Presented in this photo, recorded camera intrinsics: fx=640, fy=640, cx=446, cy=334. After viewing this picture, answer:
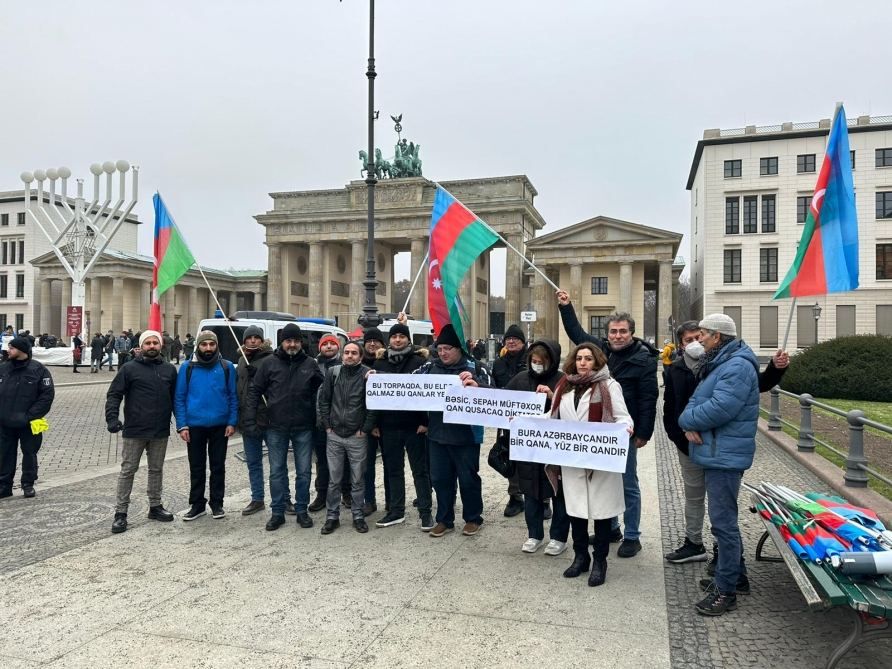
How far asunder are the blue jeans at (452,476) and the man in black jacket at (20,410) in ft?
16.6

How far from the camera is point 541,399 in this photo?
17.9ft

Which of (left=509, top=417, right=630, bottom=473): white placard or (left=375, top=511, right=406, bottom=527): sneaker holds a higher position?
(left=509, top=417, right=630, bottom=473): white placard

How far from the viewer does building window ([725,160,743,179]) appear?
1912 inches

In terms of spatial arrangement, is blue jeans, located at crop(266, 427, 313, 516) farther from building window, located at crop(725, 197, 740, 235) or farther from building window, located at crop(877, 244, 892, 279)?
building window, located at crop(877, 244, 892, 279)

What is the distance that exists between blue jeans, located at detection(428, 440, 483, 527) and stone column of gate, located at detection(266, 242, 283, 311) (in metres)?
58.9

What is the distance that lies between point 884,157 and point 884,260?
7303mm

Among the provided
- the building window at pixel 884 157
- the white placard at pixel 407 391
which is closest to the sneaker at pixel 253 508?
the white placard at pixel 407 391

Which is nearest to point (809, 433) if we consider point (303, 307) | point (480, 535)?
point (480, 535)

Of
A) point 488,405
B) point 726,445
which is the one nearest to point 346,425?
point 488,405

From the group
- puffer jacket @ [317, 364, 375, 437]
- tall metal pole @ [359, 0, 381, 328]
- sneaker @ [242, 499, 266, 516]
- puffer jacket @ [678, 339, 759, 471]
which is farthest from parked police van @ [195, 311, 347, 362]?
puffer jacket @ [678, 339, 759, 471]

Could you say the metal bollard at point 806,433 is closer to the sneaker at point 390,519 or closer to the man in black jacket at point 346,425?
the sneaker at point 390,519

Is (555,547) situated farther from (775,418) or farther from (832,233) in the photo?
(775,418)

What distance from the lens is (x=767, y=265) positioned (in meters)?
48.1

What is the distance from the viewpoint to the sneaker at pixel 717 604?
4.35 m
